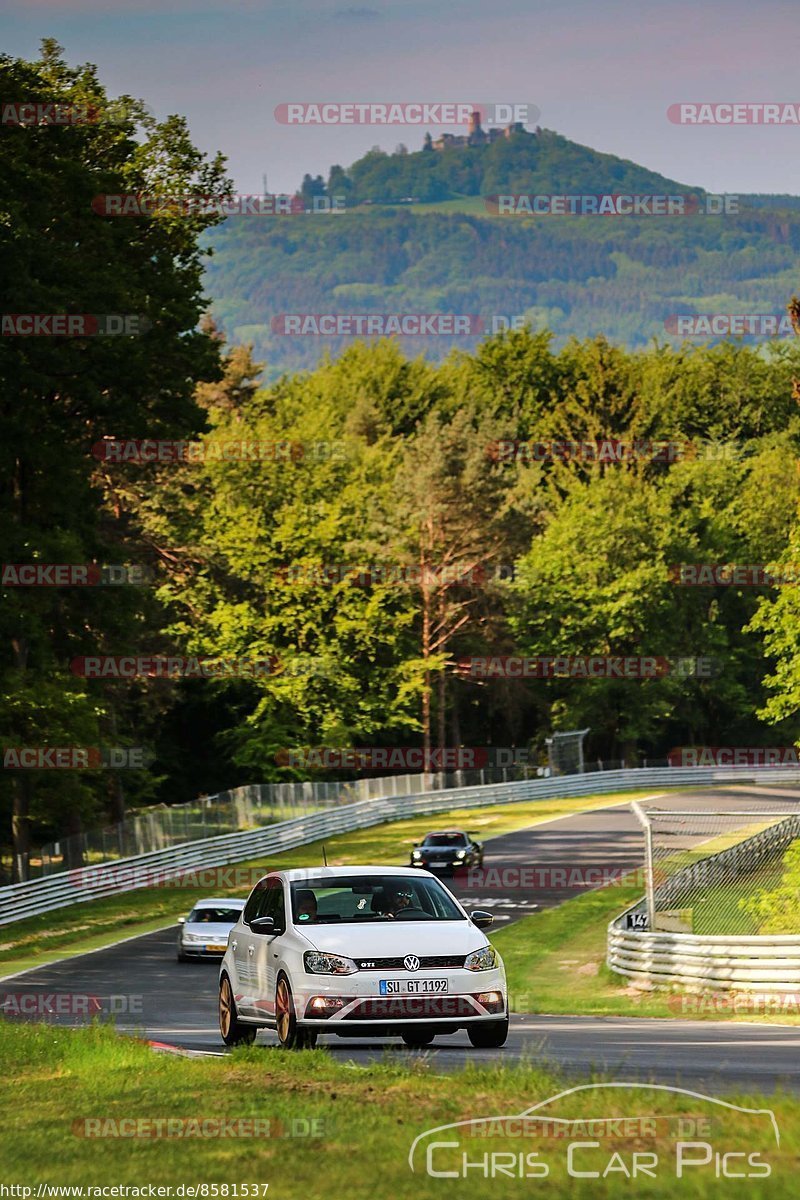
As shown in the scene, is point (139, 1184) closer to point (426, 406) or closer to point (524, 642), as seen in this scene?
point (524, 642)

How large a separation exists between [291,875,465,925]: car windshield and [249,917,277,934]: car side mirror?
0.23 metres

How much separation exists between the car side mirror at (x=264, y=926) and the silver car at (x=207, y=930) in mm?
17644

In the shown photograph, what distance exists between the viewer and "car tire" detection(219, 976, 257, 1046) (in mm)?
15180

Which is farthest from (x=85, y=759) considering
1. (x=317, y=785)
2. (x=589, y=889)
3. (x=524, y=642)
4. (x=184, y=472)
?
(x=524, y=642)

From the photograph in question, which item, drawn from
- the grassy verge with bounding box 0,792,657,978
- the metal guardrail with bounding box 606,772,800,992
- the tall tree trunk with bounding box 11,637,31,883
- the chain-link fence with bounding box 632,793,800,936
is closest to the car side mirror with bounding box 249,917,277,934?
the metal guardrail with bounding box 606,772,800,992

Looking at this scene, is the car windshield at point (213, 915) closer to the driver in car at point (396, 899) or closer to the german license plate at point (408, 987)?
the driver in car at point (396, 899)

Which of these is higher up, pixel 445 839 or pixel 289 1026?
pixel 289 1026

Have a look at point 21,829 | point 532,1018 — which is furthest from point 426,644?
point 532,1018

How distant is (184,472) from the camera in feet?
214

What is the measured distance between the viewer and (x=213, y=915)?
33.7m

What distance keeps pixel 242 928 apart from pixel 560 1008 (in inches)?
435

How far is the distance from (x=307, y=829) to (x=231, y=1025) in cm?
4310

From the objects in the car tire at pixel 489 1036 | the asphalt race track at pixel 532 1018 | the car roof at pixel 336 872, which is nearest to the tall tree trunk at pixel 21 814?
the asphalt race track at pixel 532 1018

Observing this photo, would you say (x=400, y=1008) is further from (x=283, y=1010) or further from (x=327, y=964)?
(x=283, y=1010)
